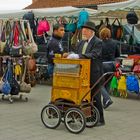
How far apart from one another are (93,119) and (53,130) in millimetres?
714

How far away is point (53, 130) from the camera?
6.98 meters

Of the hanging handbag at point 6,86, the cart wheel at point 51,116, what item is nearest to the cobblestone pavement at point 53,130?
the cart wheel at point 51,116

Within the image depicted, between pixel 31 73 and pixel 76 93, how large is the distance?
4.03 metres

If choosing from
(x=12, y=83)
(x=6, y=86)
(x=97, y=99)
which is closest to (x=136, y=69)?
(x=12, y=83)

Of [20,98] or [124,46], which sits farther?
[124,46]

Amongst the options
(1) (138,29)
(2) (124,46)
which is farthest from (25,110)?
(1) (138,29)

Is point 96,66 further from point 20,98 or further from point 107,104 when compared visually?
point 20,98

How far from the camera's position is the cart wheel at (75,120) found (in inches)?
265

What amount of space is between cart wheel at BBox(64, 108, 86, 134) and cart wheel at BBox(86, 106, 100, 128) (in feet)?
1.01

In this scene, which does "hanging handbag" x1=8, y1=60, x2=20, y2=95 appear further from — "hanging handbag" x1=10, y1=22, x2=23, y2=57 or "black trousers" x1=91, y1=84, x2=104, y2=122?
"black trousers" x1=91, y1=84, x2=104, y2=122

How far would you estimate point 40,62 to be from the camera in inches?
537

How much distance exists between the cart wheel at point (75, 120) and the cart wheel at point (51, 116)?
0.48ft

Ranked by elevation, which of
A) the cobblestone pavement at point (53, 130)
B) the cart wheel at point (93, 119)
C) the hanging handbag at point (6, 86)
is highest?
the hanging handbag at point (6, 86)

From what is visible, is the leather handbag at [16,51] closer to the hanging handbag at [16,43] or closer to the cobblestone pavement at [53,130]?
the hanging handbag at [16,43]
